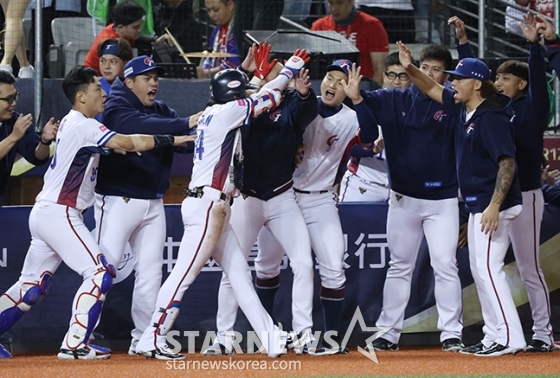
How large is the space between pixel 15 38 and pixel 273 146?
3.69m

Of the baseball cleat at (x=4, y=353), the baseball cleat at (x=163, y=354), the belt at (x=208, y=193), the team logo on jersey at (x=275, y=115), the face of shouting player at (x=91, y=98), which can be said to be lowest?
the baseball cleat at (x=4, y=353)

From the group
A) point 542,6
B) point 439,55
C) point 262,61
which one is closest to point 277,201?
point 262,61

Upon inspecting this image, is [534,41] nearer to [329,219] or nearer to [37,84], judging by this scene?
[329,219]

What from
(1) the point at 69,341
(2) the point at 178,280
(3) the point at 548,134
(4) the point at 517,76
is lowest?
(1) the point at 69,341

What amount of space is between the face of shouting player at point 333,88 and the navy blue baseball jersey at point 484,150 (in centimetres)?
89

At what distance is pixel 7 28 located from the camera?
31.0 feet

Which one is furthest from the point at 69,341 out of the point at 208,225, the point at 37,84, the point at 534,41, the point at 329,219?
the point at 534,41

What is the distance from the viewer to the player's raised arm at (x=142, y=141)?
261 inches

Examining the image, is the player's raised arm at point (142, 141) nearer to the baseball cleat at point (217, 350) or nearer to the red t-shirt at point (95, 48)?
the baseball cleat at point (217, 350)

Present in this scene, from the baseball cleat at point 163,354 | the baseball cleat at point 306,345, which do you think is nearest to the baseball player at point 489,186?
the baseball cleat at point 306,345

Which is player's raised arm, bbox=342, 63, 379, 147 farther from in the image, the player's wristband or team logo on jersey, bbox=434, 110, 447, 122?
the player's wristband

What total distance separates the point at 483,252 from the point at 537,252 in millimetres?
691

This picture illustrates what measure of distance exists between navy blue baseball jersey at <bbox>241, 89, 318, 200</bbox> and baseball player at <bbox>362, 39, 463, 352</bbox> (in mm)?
558

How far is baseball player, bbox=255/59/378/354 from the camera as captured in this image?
6.91 metres
